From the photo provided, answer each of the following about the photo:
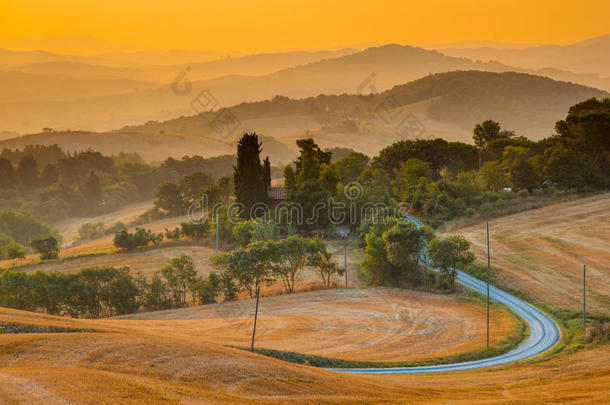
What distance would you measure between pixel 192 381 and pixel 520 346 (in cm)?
2682

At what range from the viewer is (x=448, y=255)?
57.0 m

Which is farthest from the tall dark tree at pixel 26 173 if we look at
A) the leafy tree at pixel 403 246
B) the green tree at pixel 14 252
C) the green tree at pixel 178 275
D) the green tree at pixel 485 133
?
the leafy tree at pixel 403 246

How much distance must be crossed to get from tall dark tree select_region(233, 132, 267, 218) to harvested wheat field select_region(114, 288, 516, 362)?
28293 millimetres

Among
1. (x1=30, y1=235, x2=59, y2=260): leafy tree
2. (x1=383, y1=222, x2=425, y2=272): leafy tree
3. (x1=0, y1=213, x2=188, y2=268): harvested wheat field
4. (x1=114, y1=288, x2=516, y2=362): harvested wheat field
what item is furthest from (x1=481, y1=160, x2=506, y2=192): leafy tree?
(x1=30, y1=235, x2=59, y2=260): leafy tree

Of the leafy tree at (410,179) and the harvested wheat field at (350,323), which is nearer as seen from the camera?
the harvested wheat field at (350,323)

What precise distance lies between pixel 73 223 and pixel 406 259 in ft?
353

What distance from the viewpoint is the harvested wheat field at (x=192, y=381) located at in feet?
59.9

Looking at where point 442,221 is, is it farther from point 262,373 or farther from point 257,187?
point 262,373

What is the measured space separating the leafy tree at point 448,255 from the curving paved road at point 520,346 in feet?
6.83

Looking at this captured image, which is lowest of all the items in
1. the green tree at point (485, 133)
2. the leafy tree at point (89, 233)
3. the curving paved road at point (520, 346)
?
the curving paved road at point (520, 346)

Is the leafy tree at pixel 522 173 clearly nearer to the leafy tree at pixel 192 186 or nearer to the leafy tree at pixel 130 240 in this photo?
the leafy tree at pixel 130 240

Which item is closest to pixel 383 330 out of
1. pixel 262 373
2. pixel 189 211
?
pixel 262 373

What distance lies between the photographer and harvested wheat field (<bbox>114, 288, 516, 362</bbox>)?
129 ft

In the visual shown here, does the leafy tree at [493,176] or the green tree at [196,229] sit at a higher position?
the leafy tree at [493,176]
